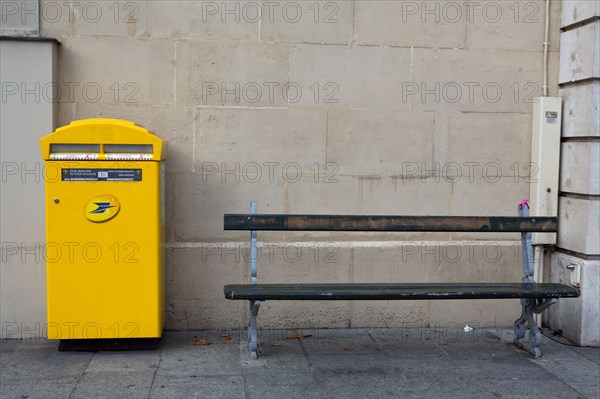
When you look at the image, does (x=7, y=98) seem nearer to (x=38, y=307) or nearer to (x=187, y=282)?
(x=38, y=307)

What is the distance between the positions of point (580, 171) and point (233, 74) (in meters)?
2.87

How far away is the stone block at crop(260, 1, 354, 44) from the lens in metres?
5.86

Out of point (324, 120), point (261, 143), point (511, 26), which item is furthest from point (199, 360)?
point (511, 26)

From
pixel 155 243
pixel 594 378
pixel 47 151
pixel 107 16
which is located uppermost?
pixel 107 16

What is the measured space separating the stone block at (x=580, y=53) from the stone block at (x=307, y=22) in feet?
5.87

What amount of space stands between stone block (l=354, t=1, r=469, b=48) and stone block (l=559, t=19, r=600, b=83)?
0.84 m

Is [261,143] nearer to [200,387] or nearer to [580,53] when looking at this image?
[200,387]

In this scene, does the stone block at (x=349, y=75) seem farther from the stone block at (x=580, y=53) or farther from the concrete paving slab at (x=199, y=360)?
the concrete paving slab at (x=199, y=360)

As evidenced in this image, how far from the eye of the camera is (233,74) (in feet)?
19.2

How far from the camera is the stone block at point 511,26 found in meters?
6.11

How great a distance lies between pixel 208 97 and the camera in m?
5.85

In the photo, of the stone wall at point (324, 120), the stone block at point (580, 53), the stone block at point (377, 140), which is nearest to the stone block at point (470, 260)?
the stone wall at point (324, 120)

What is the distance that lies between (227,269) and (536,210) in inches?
102

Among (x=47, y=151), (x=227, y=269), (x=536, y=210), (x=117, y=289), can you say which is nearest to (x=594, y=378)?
(x=536, y=210)
